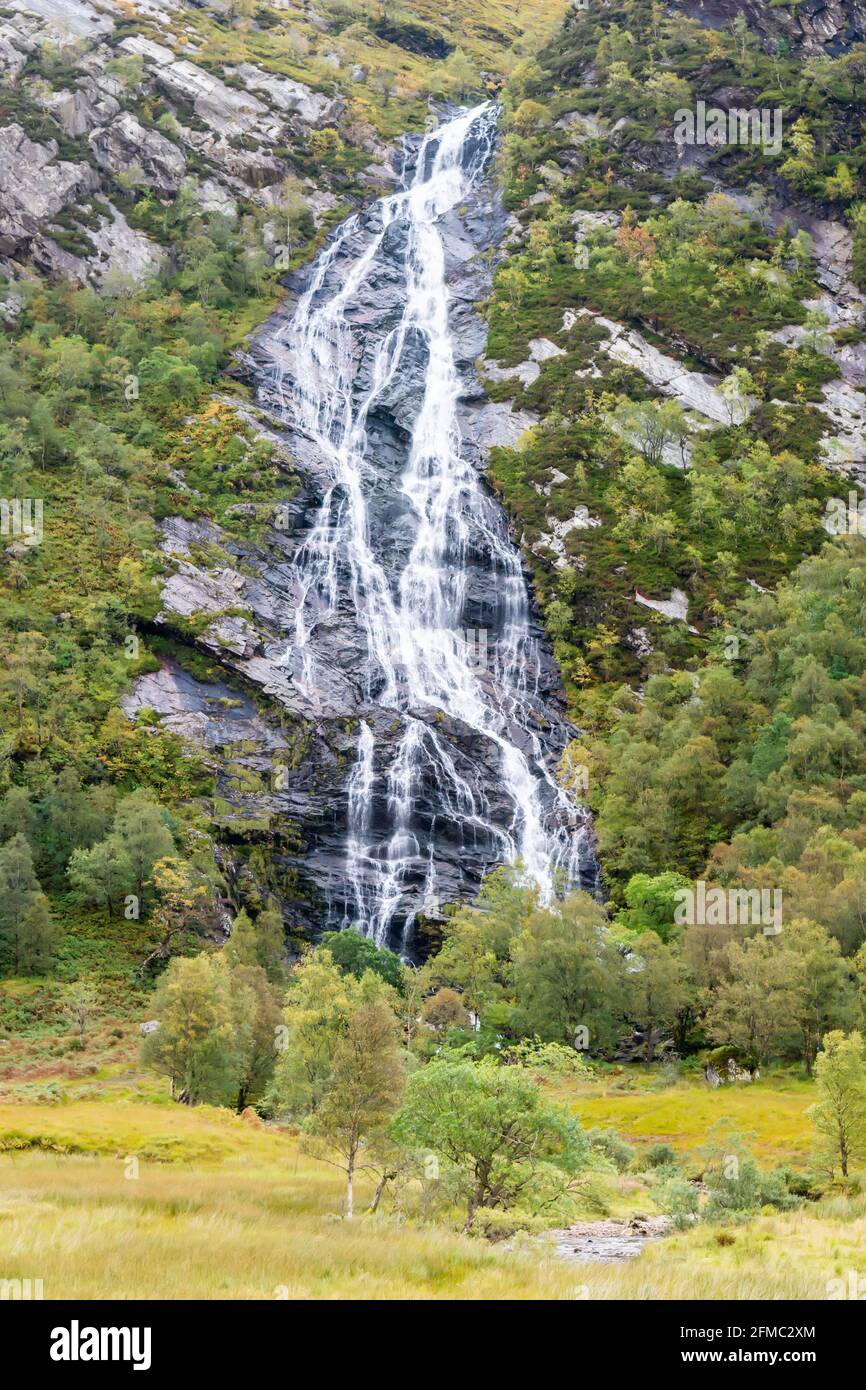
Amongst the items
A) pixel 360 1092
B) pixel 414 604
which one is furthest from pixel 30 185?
pixel 360 1092

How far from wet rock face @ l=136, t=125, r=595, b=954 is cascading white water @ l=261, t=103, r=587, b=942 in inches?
20.3

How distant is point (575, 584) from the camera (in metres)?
91.9

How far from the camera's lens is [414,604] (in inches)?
3474

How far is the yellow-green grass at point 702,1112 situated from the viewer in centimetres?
4060

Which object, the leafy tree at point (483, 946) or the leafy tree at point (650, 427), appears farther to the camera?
the leafy tree at point (650, 427)

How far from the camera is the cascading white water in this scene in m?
70.1

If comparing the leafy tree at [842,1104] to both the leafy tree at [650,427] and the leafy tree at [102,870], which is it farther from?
the leafy tree at [650,427]

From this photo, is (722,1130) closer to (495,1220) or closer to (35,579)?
(495,1220)

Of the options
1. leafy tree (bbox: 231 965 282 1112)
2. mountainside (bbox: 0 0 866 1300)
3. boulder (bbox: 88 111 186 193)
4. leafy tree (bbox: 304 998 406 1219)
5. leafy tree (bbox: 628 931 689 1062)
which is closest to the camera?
leafy tree (bbox: 304 998 406 1219)

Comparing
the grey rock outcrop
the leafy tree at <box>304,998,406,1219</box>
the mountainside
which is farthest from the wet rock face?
the leafy tree at <box>304,998,406,1219</box>

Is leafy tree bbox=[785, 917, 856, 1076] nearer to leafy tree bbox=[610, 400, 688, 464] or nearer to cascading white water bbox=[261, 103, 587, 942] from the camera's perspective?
cascading white water bbox=[261, 103, 587, 942]

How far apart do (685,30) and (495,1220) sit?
182336 mm

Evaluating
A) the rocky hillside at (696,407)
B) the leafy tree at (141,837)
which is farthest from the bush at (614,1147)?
the leafy tree at (141,837)

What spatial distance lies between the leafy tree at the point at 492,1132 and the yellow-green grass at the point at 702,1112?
16.7 metres
